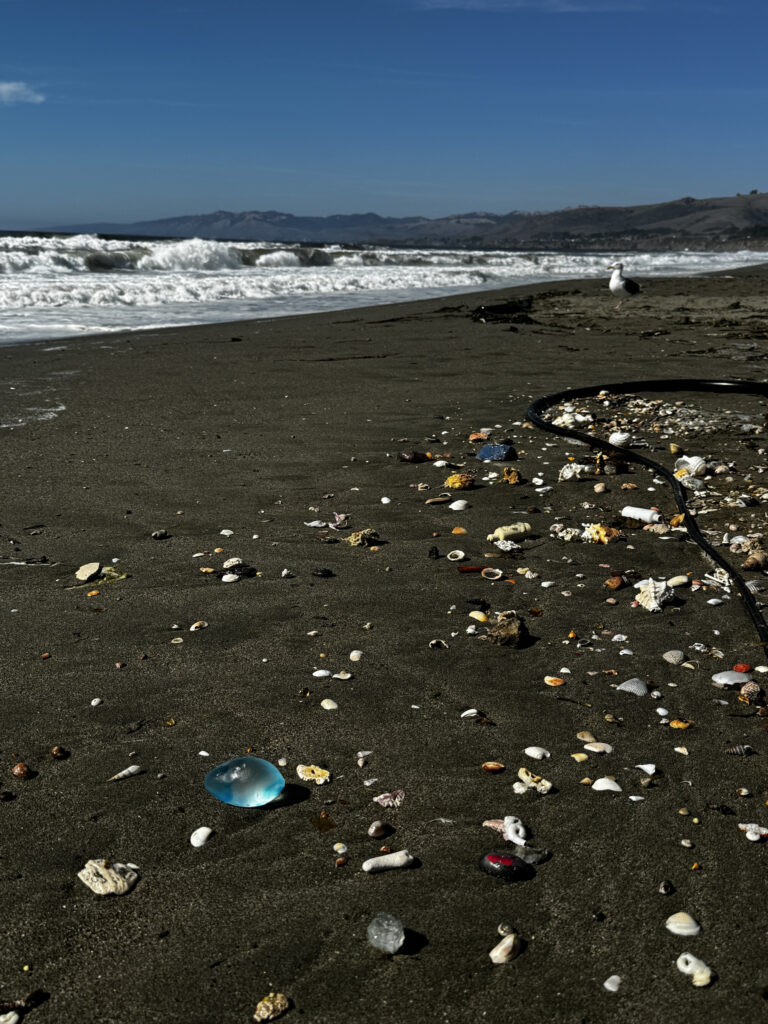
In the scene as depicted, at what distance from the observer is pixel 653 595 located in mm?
2996

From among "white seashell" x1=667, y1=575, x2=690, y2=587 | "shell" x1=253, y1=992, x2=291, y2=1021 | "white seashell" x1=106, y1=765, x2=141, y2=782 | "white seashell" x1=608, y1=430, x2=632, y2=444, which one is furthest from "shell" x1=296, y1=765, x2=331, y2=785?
"white seashell" x1=608, y1=430, x2=632, y2=444

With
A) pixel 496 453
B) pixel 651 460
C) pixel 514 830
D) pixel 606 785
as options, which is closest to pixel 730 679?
pixel 606 785

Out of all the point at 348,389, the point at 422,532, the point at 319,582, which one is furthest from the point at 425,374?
the point at 319,582

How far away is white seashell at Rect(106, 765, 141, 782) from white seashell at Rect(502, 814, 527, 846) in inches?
35.9

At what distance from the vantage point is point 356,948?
1555 mm

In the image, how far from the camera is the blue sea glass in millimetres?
1956

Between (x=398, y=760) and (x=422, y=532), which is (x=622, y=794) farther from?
(x=422, y=532)

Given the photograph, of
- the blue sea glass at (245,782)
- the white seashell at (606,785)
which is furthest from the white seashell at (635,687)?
the blue sea glass at (245,782)

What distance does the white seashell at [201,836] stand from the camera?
183 centimetres

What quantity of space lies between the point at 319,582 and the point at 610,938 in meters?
1.86

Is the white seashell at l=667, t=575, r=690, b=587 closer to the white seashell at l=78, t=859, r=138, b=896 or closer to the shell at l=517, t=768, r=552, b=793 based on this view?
the shell at l=517, t=768, r=552, b=793

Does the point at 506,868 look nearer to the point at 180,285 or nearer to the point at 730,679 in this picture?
the point at 730,679

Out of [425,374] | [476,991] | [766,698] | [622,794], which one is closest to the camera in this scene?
[476,991]

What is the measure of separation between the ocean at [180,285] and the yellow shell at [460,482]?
756cm
